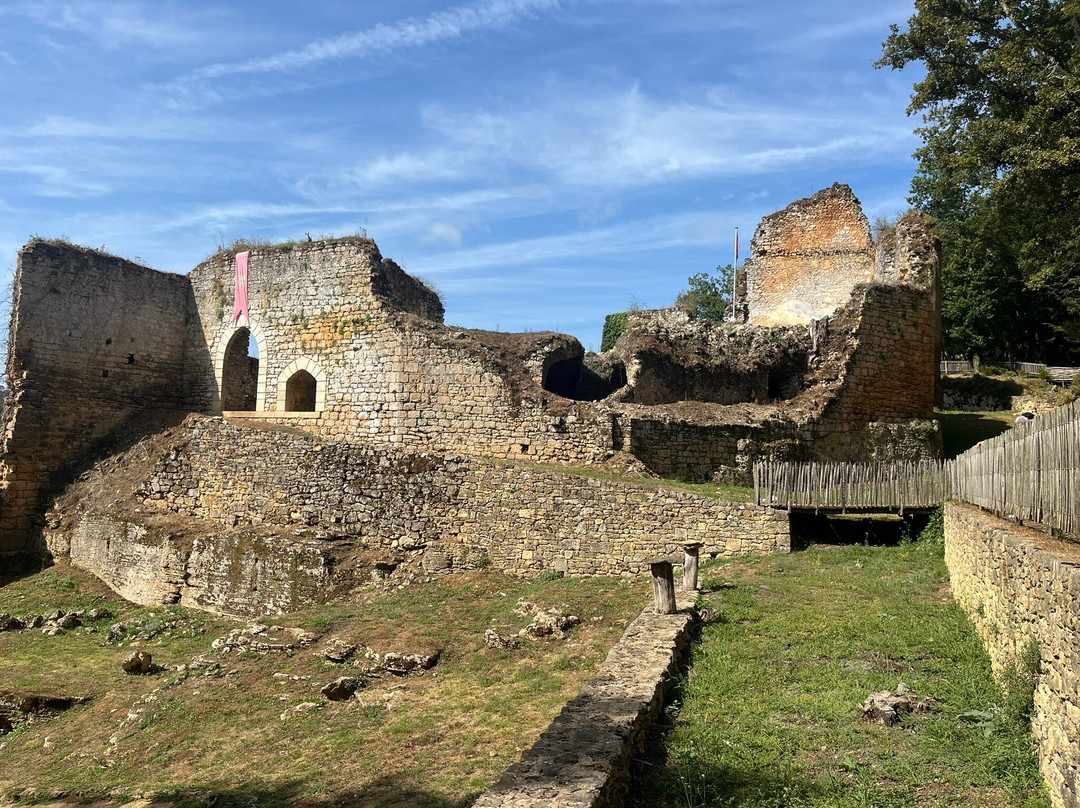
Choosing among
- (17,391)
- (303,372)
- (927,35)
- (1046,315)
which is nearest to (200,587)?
(303,372)

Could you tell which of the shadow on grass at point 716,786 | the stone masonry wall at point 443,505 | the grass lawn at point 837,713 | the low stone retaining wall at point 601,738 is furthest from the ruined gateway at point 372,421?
the shadow on grass at point 716,786

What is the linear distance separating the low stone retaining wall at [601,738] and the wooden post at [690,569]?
2.50m

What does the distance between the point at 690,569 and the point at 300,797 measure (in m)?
6.15

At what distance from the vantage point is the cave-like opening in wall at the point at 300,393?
21.7m

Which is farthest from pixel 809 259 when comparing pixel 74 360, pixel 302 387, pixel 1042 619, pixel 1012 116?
pixel 1042 619

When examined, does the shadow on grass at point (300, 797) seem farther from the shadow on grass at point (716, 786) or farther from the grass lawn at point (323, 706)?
the shadow on grass at point (716, 786)

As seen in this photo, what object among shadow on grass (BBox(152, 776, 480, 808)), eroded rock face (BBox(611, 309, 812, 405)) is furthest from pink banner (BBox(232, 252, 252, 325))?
shadow on grass (BBox(152, 776, 480, 808))

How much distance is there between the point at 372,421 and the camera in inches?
770

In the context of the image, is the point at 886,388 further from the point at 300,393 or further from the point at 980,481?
the point at 300,393

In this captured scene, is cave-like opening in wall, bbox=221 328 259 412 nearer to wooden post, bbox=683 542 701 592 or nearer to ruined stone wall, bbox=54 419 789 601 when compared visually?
ruined stone wall, bbox=54 419 789 601

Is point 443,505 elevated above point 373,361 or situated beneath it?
situated beneath

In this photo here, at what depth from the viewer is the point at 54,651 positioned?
14180 mm

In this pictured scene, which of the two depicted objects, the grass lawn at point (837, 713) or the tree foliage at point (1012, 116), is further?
the tree foliage at point (1012, 116)

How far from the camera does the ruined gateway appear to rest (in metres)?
15.0
